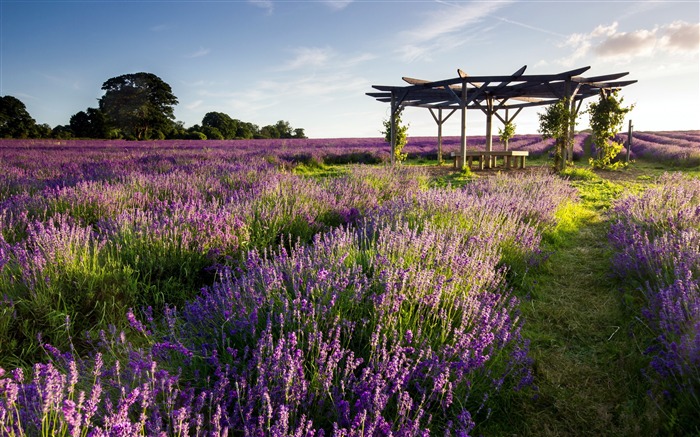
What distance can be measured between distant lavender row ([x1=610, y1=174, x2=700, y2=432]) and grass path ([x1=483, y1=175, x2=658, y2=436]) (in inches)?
6.0

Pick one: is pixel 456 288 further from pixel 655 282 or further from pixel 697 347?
pixel 655 282

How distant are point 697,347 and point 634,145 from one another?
25348 millimetres

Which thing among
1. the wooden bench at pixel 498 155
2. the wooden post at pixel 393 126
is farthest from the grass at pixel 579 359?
the wooden post at pixel 393 126

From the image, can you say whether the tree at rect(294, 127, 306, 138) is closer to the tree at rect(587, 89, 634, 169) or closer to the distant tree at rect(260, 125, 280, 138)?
the distant tree at rect(260, 125, 280, 138)

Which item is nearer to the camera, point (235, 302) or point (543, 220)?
point (235, 302)

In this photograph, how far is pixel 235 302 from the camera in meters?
2.31

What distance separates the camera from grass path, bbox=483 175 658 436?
6.56ft

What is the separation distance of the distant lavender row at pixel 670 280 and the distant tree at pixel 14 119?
43620mm

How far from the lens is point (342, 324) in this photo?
1984 mm

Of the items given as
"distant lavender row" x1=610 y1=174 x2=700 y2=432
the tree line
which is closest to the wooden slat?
"distant lavender row" x1=610 y1=174 x2=700 y2=432

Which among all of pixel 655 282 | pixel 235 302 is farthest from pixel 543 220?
pixel 235 302

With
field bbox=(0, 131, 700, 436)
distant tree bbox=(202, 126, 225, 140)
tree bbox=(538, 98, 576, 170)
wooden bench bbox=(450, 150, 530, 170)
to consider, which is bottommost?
field bbox=(0, 131, 700, 436)

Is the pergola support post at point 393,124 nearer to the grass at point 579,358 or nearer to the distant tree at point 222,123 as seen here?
the grass at point 579,358

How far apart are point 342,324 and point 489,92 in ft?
47.6
